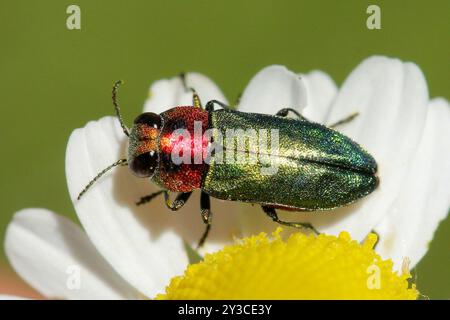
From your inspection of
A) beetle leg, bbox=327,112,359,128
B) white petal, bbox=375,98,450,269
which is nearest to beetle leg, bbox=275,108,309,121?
beetle leg, bbox=327,112,359,128

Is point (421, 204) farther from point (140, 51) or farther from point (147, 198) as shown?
point (140, 51)

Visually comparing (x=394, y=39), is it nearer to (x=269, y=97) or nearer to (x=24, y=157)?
(x=269, y=97)

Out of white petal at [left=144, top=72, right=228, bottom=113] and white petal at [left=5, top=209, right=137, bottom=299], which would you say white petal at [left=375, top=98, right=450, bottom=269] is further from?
white petal at [left=5, top=209, right=137, bottom=299]

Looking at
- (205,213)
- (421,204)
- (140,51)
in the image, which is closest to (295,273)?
(205,213)

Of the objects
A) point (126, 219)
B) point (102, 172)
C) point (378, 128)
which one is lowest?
point (126, 219)
